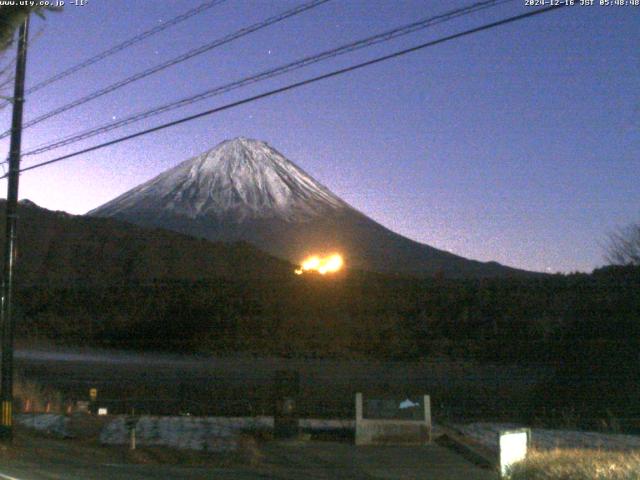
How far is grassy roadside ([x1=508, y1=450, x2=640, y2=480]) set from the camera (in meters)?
9.93

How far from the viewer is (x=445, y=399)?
111ft

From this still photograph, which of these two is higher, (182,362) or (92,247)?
(92,247)

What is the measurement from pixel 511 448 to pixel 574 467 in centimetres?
132

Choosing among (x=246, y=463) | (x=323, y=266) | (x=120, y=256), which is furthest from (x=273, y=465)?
(x=120, y=256)

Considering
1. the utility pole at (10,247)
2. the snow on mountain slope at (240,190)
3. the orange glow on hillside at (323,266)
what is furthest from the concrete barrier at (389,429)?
the snow on mountain slope at (240,190)

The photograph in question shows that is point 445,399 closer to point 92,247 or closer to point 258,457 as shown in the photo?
point 258,457

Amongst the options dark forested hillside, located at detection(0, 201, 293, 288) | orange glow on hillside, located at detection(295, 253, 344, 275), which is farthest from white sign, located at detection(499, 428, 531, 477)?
dark forested hillside, located at detection(0, 201, 293, 288)

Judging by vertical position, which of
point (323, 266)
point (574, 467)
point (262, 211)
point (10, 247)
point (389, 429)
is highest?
point (262, 211)

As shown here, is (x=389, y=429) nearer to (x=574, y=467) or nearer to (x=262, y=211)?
(x=574, y=467)

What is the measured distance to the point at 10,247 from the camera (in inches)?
679

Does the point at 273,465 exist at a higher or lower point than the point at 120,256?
lower

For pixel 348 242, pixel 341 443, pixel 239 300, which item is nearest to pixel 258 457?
pixel 341 443

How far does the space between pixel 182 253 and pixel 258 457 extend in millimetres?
56139

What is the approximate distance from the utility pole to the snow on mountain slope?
288 feet
